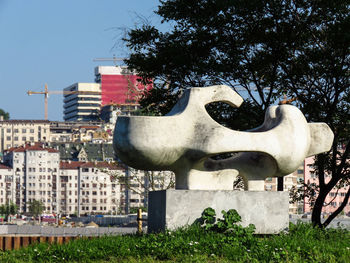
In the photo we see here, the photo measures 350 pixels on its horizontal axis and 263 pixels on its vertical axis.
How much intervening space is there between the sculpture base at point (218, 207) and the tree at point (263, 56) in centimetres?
595

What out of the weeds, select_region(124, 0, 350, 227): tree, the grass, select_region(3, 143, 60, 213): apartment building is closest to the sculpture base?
the weeds

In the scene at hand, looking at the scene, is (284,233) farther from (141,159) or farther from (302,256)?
(141,159)

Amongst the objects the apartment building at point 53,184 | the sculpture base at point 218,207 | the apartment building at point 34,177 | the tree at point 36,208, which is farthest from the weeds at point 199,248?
the apartment building at point 34,177

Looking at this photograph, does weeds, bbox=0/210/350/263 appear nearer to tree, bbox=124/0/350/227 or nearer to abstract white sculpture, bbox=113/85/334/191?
abstract white sculpture, bbox=113/85/334/191

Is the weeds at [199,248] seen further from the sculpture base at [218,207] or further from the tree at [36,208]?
the tree at [36,208]

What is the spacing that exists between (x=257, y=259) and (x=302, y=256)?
0.76 m

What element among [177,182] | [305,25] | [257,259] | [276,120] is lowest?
[257,259]

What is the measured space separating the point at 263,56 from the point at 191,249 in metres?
9.44

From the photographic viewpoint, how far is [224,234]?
13.3 m

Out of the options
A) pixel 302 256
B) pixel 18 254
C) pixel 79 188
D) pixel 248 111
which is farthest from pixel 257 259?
pixel 79 188

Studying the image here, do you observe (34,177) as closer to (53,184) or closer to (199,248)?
(53,184)

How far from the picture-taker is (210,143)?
13.4 m

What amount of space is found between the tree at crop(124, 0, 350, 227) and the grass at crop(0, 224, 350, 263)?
730 cm

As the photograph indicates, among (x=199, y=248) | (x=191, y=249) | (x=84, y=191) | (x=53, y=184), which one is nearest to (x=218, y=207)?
(x=199, y=248)
